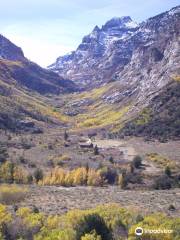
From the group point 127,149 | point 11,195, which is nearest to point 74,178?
point 11,195

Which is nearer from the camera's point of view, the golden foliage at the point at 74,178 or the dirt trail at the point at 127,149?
the golden foliage at the point at 74,178

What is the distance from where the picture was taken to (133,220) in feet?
208

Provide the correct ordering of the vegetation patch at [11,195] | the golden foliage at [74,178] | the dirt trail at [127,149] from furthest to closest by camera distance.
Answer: the dirt trail at [127,149]
the golden foliage at [74,178]
the vegetation patch at [11,195]

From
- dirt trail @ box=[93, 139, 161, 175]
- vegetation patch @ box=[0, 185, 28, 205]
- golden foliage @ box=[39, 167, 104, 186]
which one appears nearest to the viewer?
vegetation patch @ box=[0, 185, 28, 205]

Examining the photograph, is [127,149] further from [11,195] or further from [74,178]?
[11,195]

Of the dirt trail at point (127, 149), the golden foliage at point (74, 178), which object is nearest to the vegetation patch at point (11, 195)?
the golden foliage at point (74, 178)

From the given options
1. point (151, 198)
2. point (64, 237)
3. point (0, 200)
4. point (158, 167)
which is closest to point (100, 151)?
point (158, 167)

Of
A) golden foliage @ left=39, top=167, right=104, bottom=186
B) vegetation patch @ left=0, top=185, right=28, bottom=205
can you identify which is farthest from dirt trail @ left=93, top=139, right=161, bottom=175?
vegetation patch @ left=0, top=185, right=28, bottom=205

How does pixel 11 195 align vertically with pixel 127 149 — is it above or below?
below

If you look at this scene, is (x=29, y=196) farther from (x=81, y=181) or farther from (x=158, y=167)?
(x=158, y=167)

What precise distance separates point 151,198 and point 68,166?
4766 cm

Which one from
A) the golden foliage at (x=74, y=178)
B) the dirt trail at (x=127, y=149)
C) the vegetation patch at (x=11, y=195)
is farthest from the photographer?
the dirt trail at (x=127, y=149)

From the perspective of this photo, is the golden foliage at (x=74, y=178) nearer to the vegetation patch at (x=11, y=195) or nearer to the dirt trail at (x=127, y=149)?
the dirt trail at (x=127, y=149)

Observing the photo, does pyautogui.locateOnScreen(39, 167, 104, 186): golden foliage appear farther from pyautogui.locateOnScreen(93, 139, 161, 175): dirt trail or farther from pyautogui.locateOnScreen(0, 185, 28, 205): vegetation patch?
pyautogui.locateOnScreen(0, 185, 28, 205): vegetation patch
